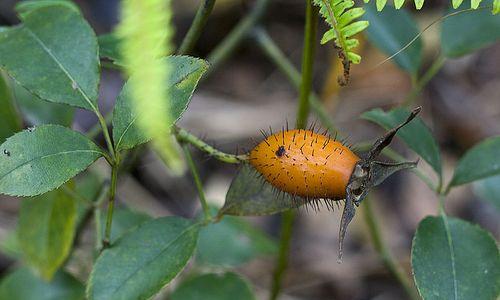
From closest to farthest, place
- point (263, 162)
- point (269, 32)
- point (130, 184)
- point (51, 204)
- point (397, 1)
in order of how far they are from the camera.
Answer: point (397, 1), point (263, 162), point (51, 204), point (130, 184), point (269, 32)

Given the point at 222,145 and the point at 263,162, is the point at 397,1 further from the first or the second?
the point at 222,145

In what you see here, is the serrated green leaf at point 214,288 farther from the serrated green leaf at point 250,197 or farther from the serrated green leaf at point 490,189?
the serrated green leaf at point 490,189

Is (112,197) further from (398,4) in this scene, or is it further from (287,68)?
(287,68)

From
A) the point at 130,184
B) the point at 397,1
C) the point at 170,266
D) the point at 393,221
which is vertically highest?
the point at 397,1

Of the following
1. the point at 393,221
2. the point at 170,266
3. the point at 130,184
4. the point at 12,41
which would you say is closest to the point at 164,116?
the point at 170,266

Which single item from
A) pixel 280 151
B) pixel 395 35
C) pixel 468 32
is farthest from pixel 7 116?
pixel 468 32

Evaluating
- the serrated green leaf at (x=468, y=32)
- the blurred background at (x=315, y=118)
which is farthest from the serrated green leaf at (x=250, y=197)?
the blurred background at (x=315, y=118)
